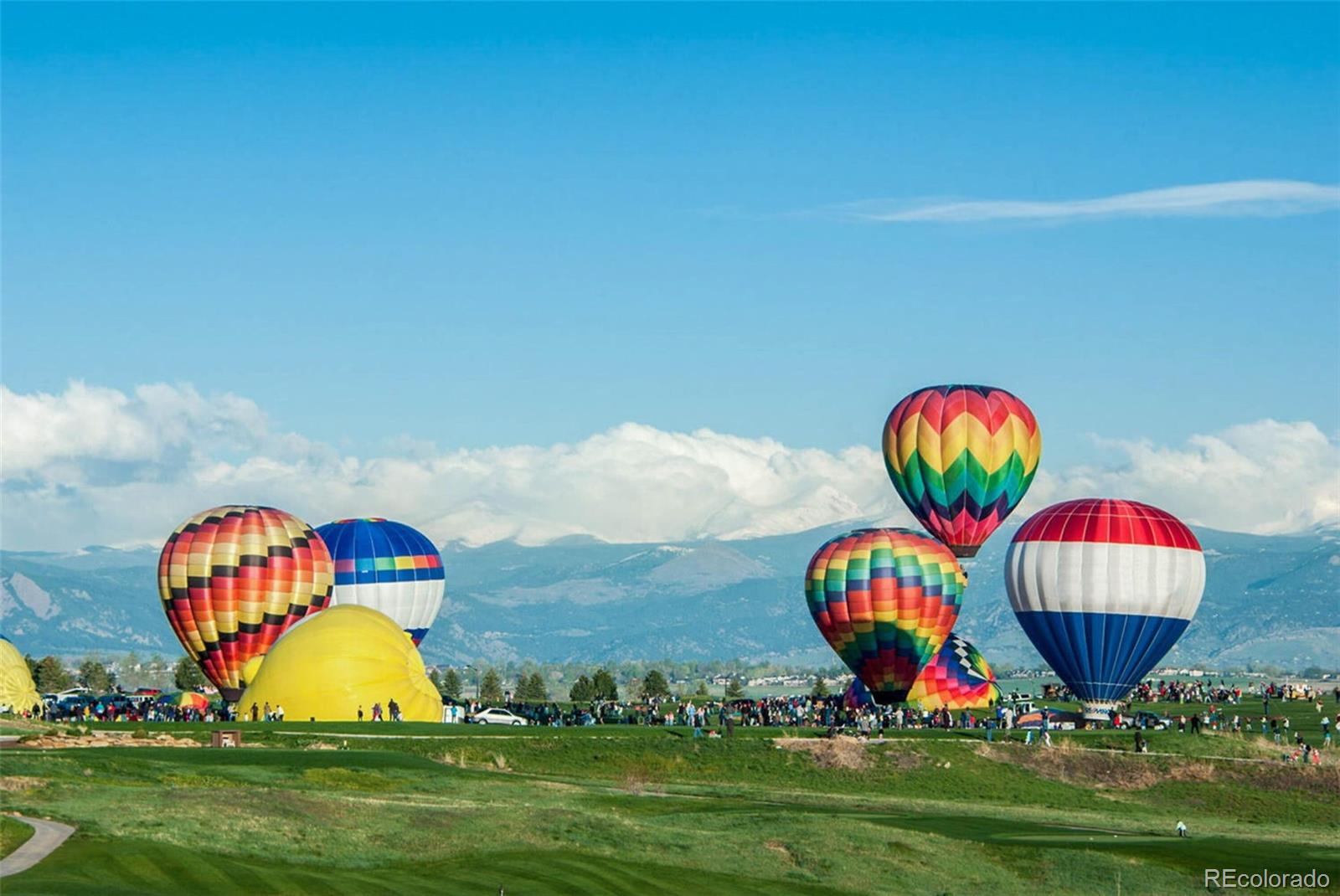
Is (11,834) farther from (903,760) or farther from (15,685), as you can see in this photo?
(15,685)

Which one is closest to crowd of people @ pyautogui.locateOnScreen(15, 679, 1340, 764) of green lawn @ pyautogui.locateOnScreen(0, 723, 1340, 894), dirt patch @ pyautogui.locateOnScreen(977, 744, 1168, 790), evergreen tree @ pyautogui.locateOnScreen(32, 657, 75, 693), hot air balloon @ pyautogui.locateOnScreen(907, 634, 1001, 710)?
hot air balloon @ pyautogui.locateOnScreen(907, 634, 1001, 710)

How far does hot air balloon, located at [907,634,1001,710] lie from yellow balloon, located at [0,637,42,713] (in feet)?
178

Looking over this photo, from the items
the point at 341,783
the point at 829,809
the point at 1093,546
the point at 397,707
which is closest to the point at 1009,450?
the point at 1093,546

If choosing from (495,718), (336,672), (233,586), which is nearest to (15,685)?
(233,586)

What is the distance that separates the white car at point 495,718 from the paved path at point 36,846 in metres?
56.6

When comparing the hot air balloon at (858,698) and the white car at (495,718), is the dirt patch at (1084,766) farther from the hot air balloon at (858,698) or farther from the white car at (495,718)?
the white car at (495,718)

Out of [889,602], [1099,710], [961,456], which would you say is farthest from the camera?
[961,456]

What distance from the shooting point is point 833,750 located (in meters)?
94.9

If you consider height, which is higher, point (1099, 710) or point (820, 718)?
point (1099, 710)

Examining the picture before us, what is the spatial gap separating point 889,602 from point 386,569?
39291 mm

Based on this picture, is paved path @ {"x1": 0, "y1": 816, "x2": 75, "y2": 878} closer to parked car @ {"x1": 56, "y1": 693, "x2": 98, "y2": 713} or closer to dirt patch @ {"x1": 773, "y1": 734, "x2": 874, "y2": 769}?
dirt patch @ {"x1": 773, "y1": 734, "x2": 874, "y2": 769}

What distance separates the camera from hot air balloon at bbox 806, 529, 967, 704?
124188 mm

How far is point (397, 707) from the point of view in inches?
3947

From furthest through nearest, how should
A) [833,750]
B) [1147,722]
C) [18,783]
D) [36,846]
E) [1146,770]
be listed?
[1147,722]
[833,750]
[1146,770]
[18,783]
[36,846]
